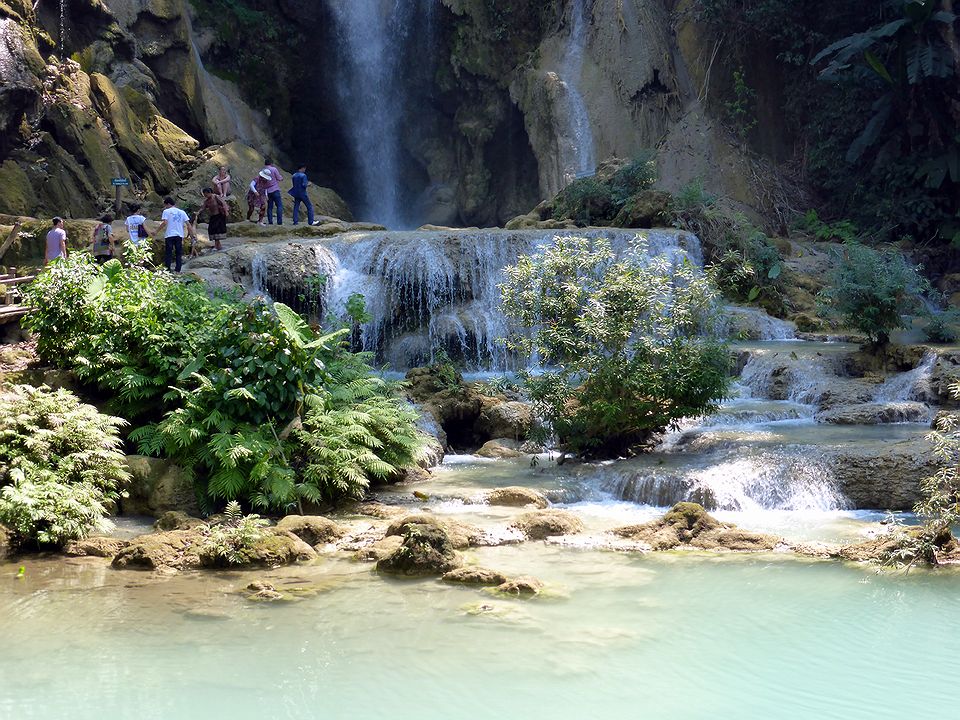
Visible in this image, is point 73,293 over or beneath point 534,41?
beneath

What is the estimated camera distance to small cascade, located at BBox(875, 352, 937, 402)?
1412 cm

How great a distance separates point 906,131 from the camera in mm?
22719

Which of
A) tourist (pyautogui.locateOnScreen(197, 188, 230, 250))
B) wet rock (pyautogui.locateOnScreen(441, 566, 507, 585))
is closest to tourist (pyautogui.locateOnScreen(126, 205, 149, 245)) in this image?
tourist (pyautogui.locateOnScreen(197, 188, 230, 250))

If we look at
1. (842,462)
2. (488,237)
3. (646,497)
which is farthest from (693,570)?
(488,237)

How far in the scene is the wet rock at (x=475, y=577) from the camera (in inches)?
308

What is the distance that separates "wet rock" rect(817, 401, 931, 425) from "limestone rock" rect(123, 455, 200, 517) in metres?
7.83

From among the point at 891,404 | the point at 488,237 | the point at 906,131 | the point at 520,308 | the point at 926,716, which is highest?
the point at 906,131

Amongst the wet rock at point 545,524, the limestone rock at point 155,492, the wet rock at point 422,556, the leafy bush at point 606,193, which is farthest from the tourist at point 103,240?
the leafy bush at point 606,193

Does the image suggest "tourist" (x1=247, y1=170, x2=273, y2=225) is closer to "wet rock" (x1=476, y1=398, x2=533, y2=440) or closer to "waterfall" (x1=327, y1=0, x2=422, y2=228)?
"waterfall" (x1=327, y1=0, x2=422, y2=228)

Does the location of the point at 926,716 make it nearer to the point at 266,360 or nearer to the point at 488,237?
the point at 266,360

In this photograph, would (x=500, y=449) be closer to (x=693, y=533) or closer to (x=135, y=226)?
(x=693, y=533)

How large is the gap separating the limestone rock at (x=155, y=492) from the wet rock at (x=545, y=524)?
3.32 metres

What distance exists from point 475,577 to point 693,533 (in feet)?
7.18

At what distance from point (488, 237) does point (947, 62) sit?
33.7 ft
